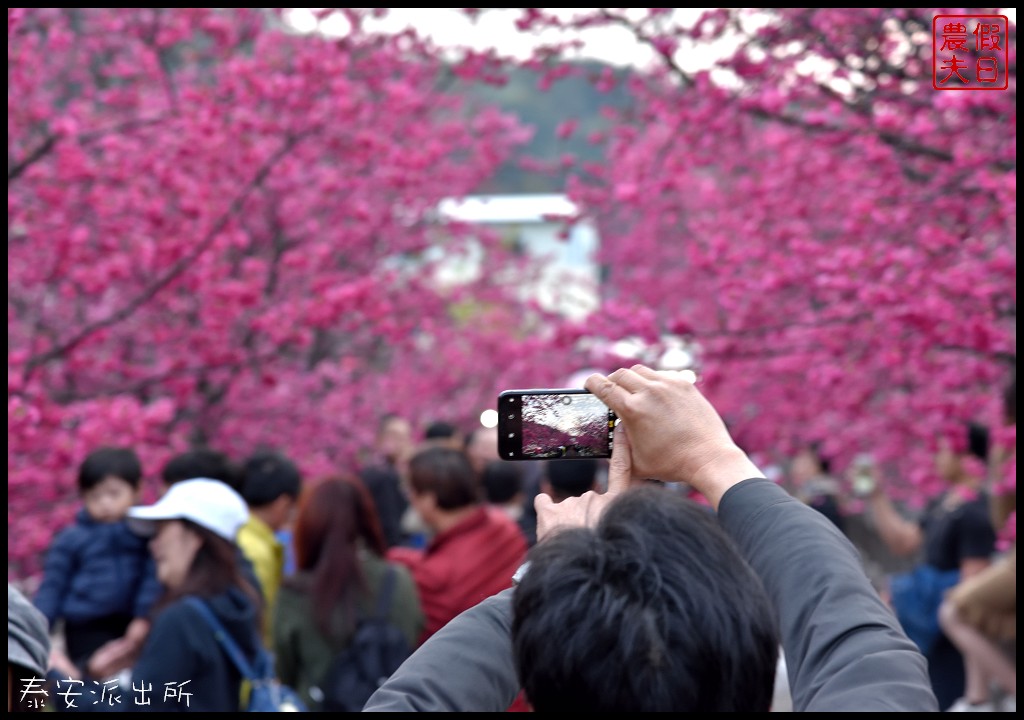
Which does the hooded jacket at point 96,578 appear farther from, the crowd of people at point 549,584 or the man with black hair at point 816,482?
the man with black hair at point 816,482

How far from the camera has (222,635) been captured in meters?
3.28

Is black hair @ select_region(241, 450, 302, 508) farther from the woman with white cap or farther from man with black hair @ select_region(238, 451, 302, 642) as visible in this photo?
the woman with white cap

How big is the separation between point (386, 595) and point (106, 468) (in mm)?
1246

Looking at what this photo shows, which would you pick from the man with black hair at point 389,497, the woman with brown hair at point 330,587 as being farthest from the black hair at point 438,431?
the woman with brown hair at point 330,587

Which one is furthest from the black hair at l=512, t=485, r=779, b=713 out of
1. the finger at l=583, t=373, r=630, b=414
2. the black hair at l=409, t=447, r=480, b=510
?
the black hair at l=409, t=447, r=480, b=510

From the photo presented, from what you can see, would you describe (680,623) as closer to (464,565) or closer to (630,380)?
(630,380)

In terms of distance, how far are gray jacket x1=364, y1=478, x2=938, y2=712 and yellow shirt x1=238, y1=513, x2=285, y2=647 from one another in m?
3.07

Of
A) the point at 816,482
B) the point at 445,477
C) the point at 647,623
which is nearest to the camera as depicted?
the point at 647,623

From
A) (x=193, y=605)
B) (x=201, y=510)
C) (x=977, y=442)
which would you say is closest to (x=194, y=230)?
(x=201, y=510)

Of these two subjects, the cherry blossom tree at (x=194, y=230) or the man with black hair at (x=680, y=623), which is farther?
the cherry blossom tree at (x=194, y=230)

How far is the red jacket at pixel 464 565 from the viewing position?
430cm

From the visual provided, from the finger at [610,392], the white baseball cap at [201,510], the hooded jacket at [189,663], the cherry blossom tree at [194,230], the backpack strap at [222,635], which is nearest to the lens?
the finger at [610,392]

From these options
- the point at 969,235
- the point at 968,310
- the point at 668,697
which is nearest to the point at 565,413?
the point at 668,697

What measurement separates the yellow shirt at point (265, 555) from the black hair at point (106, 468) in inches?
18.6
